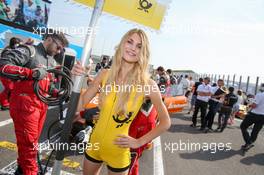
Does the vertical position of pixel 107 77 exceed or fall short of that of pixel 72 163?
it exceeds it

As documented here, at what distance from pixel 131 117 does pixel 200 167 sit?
3.75 m

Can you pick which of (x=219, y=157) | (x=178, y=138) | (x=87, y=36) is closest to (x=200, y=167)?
(x=219, y=157)

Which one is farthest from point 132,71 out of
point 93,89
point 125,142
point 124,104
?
point 125,142

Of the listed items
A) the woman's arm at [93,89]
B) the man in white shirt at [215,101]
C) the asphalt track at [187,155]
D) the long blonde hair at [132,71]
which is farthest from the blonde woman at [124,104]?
the man in white shirt at [215,101]

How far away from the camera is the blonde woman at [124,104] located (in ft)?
7.04

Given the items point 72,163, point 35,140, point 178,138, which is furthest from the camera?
point 178,138

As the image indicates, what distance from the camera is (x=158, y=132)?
2.14 metres

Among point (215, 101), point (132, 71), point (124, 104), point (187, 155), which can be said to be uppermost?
point (132, 71)

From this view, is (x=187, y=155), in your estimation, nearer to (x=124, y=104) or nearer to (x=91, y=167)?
(x=91, y=167)

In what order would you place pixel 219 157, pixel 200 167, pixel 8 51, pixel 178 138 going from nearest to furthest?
pixel 8 51 → pixel 200 167 → pixel 219 157 → pixel 178 138

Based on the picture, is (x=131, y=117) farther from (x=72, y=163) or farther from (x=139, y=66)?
(x=72, y=163)

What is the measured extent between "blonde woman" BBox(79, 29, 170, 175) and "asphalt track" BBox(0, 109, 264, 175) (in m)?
1.97

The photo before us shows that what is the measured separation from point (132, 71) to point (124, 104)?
1.03ft

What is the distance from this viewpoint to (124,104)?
2.14 meters
